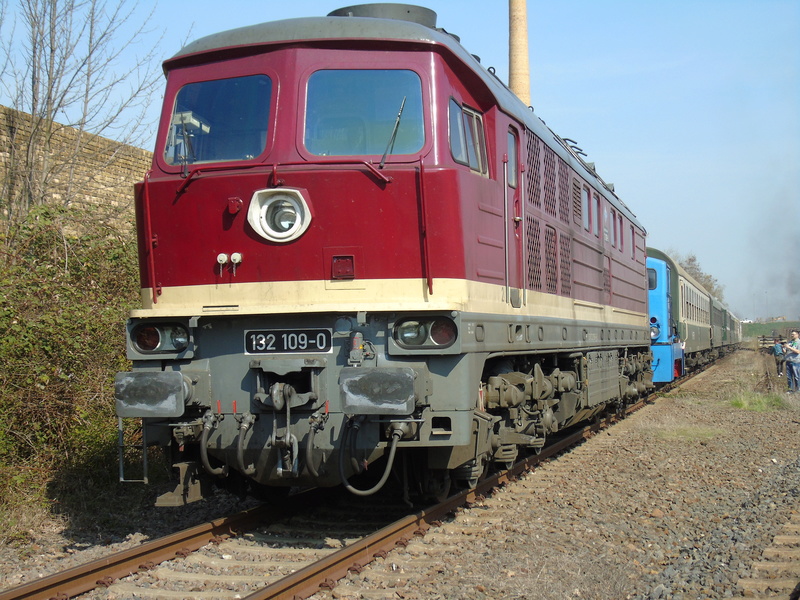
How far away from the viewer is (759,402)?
15.7m

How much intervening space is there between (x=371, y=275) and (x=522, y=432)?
92.8 inches

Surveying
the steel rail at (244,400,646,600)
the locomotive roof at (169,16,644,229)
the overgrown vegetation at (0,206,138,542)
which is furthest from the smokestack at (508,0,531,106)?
the locomotive roof at (169,16,644,229)

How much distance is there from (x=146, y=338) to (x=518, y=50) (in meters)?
24.7

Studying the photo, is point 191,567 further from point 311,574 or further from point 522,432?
point 522,432

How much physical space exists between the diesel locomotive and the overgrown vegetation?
215cm

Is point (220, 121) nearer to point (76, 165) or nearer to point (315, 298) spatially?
point (315, 298)

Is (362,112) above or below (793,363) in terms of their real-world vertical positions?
above

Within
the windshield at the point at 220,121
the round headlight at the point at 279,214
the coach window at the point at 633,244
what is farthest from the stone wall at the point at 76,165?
the coach window at the point at 633,244

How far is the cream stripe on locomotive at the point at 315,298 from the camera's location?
5.27 m

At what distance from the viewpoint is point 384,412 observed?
4.97 metres

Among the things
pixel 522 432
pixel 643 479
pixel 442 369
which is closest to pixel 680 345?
pixel 643 479

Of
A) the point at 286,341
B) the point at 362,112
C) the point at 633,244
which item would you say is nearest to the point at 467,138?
the point at 362,112

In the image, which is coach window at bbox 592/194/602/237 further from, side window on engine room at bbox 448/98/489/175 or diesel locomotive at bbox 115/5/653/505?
diesel locomotive at bbox 115/5/653/505

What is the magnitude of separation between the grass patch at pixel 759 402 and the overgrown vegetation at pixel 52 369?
11507 mm
